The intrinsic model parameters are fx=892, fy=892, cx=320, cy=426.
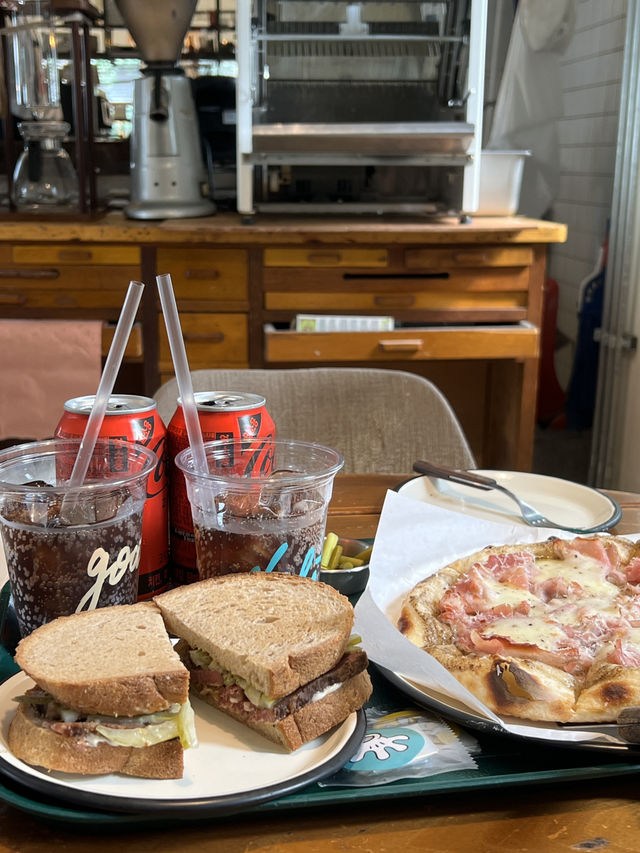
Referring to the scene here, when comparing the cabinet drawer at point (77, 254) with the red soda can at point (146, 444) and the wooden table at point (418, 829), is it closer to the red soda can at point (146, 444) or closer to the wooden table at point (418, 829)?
the red soda can at point (146, 444)

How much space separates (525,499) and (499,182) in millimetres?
1808

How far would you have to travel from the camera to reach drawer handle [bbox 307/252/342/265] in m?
2.60

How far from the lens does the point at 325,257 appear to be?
2.60 meters

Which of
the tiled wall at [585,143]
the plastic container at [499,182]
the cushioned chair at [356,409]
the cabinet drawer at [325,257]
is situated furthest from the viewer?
the tiled wall at [585,143]

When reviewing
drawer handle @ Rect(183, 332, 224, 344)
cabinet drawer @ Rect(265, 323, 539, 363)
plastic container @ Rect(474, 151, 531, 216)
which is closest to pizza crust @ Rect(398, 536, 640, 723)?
cabinet drawer @ Rect(265, 323, 539, 363)

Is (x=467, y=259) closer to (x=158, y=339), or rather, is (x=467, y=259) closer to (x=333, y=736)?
(x=158, y=339)

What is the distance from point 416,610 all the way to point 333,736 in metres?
0.23

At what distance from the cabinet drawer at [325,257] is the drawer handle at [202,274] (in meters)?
0.15

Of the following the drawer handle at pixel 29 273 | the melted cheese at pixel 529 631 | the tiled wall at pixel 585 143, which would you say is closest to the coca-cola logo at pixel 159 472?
the melted cheese at pixel 529 631

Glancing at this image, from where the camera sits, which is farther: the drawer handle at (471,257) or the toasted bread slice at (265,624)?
the drawer handle at (471,257)

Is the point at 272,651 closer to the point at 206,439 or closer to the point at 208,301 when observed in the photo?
the point at 206,439

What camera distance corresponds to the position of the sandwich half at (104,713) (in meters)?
0.57

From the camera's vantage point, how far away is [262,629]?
0.68 m

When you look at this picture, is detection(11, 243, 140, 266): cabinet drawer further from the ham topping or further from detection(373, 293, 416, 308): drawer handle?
the ham topping
